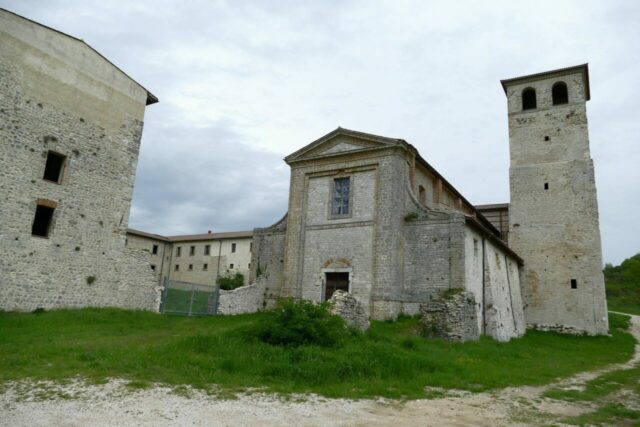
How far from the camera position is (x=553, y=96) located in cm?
3250

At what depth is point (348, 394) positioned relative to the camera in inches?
338

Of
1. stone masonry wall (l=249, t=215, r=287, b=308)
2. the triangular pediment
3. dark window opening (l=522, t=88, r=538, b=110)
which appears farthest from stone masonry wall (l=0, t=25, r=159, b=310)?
dark window opening (l=522, t=88, r=538, b=110)

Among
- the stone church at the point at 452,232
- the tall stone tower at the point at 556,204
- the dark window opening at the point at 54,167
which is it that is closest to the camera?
the dark window opening at the point at 54,167

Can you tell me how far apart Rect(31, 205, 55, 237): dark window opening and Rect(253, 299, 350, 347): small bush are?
11878mm

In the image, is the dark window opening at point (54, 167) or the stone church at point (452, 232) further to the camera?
the stone church at point (452, 232)

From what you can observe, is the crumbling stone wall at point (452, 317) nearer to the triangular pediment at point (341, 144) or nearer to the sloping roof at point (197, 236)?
the triangular pediment at point (341, 144)

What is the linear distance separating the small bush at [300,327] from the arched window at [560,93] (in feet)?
90.4

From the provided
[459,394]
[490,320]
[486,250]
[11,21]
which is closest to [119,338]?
[459,394]

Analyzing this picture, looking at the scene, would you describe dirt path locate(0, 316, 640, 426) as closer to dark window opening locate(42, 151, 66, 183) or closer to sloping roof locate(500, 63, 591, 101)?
dark window opening locate(42, 151, 66, 183)

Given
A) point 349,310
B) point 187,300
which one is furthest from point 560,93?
point 187,300

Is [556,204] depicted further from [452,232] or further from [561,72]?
[452,232]

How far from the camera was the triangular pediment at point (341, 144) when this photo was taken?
2289cm

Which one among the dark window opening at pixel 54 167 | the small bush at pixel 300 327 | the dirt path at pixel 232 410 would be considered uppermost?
the dark window opening at pixel 54 167

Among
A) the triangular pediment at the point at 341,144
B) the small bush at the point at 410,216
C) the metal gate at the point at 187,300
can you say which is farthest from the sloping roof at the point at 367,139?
the metal gate at the point at 187,300
